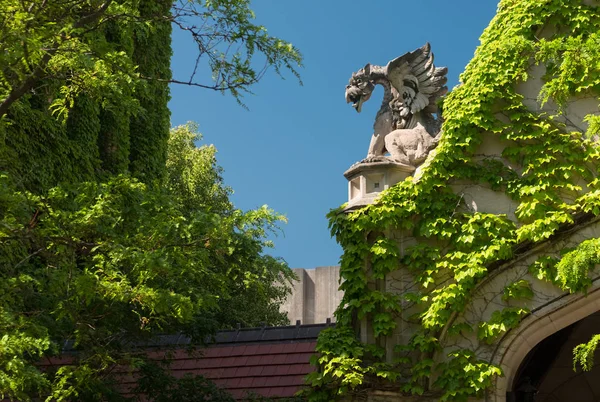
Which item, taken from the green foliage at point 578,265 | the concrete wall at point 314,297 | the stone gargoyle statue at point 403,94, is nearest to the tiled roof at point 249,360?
the stone gargoyle statue at point 403,94

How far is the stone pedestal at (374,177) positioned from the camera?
475 inches

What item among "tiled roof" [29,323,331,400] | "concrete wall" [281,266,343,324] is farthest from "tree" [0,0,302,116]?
"concrete wall" [281,266,343,324]

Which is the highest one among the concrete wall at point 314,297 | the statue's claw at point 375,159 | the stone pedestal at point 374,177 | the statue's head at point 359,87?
the concrete wall at point 314,297

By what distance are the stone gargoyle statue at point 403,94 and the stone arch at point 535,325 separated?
108 inches

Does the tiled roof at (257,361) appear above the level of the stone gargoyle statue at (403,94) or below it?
below

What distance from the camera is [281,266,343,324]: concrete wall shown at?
3922 centimetres

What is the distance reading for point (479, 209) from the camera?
11750 millimetres

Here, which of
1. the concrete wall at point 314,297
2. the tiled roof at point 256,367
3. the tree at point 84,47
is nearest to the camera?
the tree at point 84,47

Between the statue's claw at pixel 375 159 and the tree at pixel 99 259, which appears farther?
the statue's claw at pixel 375 159

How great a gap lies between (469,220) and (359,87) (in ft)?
8.38

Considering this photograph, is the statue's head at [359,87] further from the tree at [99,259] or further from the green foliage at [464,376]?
the green foliage at [464,376]

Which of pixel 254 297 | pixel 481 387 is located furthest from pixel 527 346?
pixel 254 297

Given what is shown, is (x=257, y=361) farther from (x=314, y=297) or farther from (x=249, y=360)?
(x=314, y=297)

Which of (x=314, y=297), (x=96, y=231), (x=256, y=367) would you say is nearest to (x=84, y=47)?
(x=96, y=231)
